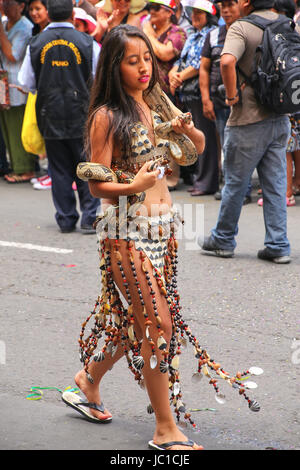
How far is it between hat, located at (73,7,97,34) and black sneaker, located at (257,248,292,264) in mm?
4129

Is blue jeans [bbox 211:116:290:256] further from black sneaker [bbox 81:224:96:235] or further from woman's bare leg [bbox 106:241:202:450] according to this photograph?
woman's bare leg [bbox 106:241:202:450]

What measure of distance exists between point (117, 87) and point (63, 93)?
422 cm

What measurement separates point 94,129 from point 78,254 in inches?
140

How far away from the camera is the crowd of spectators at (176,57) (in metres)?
8.38

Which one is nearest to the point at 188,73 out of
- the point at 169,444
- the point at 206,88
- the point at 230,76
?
the point at 206,88

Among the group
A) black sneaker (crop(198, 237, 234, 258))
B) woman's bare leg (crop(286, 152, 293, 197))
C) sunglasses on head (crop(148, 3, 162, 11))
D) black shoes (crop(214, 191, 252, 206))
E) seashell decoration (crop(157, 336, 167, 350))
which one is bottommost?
black shoes (crop(214, 191, 252, 206))

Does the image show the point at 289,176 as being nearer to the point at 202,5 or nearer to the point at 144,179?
the point at 202,5

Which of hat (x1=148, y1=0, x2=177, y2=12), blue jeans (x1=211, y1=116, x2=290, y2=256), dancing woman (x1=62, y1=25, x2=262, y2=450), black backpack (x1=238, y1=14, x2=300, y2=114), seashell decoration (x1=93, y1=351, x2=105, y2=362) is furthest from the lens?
hat (x1=148, y1=0, x2=177, y2=12)

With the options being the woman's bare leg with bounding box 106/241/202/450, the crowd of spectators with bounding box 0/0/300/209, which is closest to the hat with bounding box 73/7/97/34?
the crowd of spectators with bounding box 0/0/300/209

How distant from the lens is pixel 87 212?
7.71 meters

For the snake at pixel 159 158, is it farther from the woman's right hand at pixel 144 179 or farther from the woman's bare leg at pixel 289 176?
the woman's bare leg at pixel 289 176

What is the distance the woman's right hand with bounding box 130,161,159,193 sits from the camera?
10.8 ft

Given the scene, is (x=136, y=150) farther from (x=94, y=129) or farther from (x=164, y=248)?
(x=164, y=248)

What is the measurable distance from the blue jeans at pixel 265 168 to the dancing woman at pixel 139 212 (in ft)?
9.14
